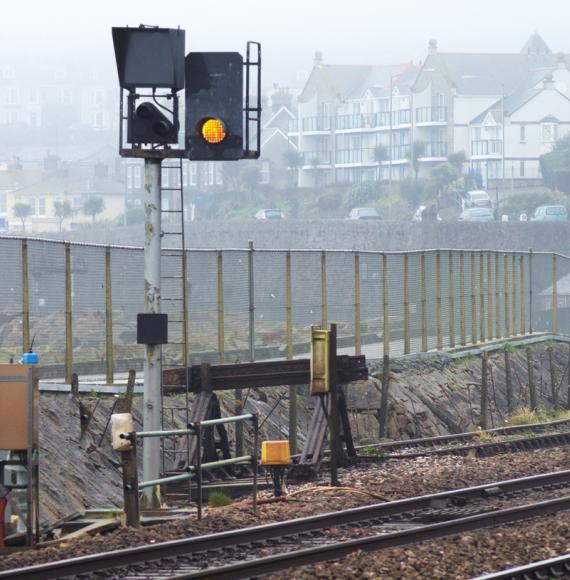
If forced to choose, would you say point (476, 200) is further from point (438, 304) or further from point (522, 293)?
point (438, 304)

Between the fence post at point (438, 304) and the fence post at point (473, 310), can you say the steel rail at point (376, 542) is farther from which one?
the fence post at point (473, 310)

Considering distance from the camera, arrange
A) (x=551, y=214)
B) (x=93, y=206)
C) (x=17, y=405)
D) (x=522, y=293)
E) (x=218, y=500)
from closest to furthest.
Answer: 1. (x=17, y=405)
2. (x=218, y=500)
3. (x=522, y=293)
4. (x=551, y=214)
5. (x=93, y=206)

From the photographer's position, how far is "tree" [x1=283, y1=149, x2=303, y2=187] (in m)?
190

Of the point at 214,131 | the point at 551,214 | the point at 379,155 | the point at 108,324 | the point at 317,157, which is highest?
the point at 317,157

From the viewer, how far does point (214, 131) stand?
1730 centimetres

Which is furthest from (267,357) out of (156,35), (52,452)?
(156,35)

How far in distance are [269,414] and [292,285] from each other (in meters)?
6.12

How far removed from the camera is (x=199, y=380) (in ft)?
70.5

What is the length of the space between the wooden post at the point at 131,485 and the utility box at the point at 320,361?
4.48m

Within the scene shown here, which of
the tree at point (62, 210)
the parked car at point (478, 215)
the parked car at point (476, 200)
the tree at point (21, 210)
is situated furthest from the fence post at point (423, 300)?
the tree at point (21, 210)

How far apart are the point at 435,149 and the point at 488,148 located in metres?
7.69

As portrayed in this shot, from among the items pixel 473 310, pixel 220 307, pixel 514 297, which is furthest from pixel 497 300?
pixel 220 307

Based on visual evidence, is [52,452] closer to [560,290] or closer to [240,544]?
[240,544]

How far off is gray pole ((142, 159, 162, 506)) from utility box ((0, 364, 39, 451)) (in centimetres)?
→ 335
